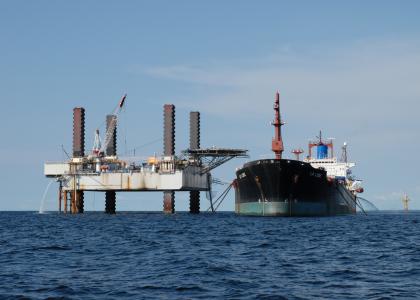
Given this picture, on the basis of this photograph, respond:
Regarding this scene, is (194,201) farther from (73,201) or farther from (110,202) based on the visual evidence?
(73,201)

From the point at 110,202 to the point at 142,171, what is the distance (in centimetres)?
1509

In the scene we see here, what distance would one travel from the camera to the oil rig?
358ft

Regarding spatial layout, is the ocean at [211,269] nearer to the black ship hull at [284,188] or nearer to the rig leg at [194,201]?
the black ship hull at [284,188]

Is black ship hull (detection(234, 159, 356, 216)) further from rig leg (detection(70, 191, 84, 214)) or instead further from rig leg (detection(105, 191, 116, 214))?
rig leg (detection(105, 191, 116, 214))

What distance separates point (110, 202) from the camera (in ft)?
398

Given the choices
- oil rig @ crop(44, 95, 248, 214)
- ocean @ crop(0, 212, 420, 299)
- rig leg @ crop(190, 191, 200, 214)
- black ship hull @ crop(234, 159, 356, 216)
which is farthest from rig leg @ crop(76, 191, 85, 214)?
ocean @ crop(0, 212, 420, 299)

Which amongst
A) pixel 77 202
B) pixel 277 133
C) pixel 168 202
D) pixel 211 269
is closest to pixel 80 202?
pixel 77 202

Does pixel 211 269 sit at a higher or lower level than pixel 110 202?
lower

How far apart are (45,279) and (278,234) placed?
25.6m

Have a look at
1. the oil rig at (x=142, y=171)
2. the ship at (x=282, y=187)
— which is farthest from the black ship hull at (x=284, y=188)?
the oil rig at (x=142, y=171)

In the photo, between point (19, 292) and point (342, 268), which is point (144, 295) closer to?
point (19, 292)

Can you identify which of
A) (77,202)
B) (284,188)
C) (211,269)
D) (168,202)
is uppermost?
(284,188)

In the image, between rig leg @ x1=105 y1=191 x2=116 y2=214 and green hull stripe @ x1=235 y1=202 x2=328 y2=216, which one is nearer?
green hull stripe @ x1=235 y1=202 x2=328 y2=216

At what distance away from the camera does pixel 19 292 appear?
21094 mm
